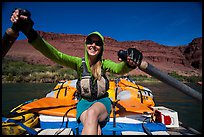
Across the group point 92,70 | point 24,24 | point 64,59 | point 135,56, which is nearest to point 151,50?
point 92,70

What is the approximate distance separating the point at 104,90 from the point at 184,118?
2380 millimetres

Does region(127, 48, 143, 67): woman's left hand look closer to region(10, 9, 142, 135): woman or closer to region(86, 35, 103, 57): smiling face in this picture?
region(10, 9, 142, 135): woman

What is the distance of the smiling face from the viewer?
5.77 feet

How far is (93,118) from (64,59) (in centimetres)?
67

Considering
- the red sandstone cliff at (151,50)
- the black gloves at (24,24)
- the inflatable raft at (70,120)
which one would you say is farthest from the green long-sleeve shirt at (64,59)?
the red sandstone cliff at (151,50)

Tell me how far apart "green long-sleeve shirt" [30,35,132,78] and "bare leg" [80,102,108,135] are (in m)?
0.39

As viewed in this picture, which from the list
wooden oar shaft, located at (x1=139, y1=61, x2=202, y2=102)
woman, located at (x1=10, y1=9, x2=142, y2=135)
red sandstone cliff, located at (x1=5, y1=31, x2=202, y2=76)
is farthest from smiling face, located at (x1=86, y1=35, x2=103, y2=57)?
red sandstone cliff, located at (x1=5, y1=31, x2=202, y2=76)

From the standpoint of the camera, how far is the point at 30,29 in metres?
1.29

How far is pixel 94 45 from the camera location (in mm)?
1777

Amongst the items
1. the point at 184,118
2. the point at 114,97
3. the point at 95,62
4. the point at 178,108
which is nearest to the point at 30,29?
the point at 95,62

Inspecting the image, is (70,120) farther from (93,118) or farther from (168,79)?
(168,79)

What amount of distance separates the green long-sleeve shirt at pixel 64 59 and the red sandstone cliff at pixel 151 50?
4628 centimetres

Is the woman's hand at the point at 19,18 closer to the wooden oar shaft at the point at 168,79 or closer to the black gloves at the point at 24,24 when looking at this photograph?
the black gloves at the point at 24,24

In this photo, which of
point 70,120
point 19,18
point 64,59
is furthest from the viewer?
point 70,120
